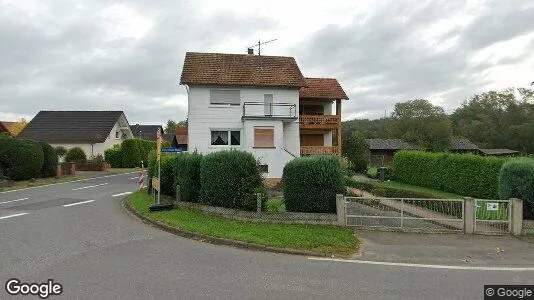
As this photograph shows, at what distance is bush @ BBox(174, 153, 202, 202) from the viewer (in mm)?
14453

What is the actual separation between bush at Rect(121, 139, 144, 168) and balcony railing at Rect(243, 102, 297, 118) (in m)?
22.9

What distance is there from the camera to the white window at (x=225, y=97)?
27.1 meters

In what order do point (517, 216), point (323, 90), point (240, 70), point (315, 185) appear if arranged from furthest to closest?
point (323, 90) → point (240, 70) → point (315, 185) → point (517, 216)

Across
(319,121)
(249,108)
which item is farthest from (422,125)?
(249,108)

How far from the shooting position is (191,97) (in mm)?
26641

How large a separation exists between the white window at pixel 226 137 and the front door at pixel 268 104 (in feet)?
8.17

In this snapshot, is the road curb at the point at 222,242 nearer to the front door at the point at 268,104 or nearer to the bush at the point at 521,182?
the bush at the point at 521,182

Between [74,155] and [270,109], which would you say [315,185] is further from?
[74,155]

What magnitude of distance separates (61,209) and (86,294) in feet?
34.1

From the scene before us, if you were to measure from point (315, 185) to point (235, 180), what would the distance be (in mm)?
2482

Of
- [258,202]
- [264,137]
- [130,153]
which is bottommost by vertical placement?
[258,202]

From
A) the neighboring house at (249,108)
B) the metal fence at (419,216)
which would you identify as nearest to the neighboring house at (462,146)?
the neighboring house at (249,108)

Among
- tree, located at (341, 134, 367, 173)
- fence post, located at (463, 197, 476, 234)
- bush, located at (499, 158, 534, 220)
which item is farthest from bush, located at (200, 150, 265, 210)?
tree, located at (341, 134, 367, 173)

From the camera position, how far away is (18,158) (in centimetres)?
2641
